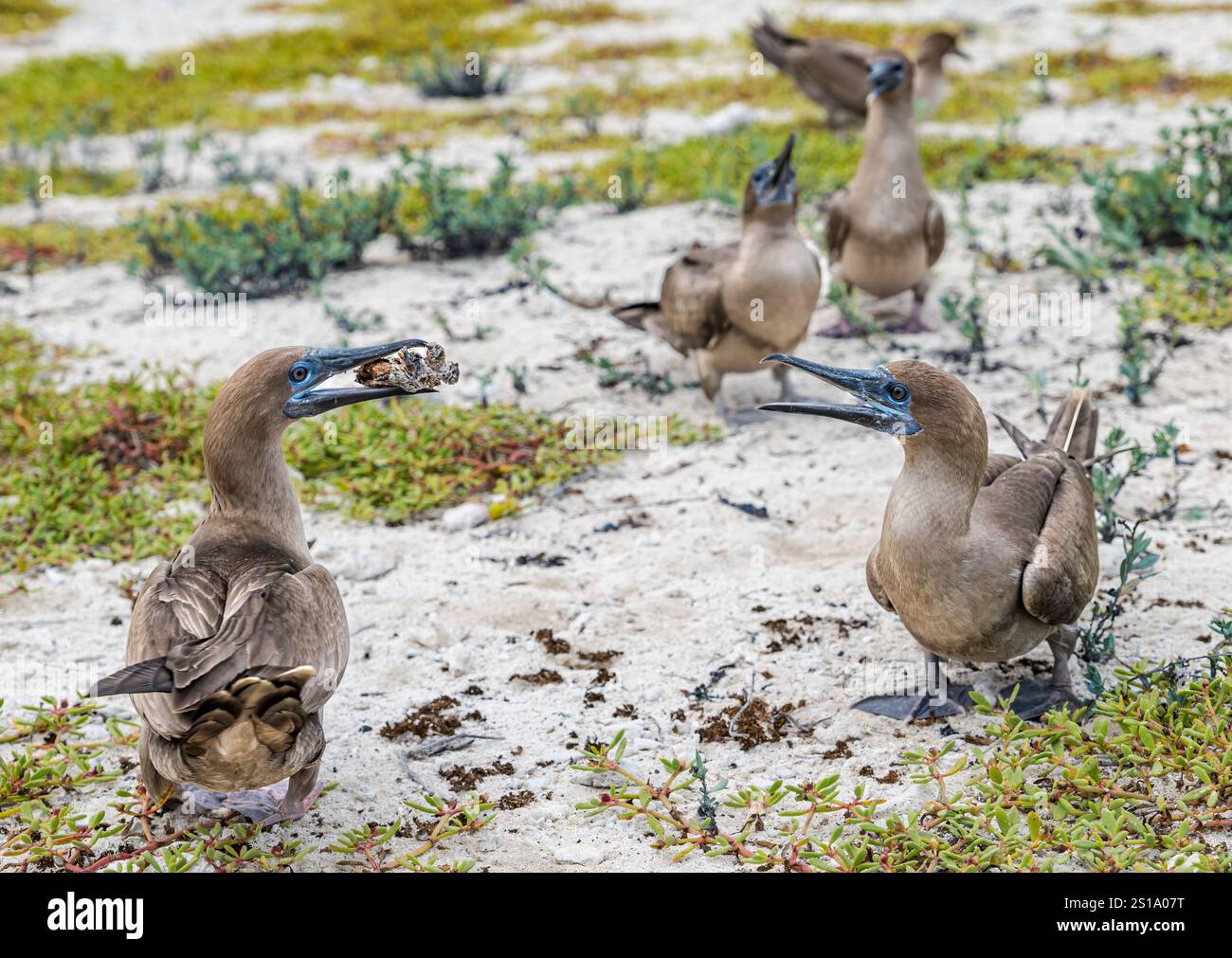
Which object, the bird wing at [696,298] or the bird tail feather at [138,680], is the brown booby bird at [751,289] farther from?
the bird tail feather at [138,680]

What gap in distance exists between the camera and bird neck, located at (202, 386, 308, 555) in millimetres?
4223

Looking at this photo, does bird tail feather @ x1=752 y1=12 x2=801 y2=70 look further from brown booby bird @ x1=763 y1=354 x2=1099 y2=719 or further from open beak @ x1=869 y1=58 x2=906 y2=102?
brown booby bird @ x1=763 y1=354 x2=1099 y2=719

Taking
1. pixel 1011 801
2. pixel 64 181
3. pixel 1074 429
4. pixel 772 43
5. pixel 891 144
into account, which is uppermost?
pixel 772 43

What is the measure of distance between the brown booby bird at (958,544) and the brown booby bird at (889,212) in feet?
11.0

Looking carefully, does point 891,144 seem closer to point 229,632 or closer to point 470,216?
point 470,216

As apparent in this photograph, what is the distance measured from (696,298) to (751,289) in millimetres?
327

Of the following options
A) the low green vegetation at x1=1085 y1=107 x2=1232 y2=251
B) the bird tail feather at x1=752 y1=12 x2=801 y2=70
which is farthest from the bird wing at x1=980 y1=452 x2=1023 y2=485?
the bird tail feather at x1=752 y1=12 x2=801 y2=70

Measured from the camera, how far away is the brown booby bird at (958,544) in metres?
4.12

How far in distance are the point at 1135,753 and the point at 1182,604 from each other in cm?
110

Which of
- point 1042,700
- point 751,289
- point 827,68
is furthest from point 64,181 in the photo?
point 1042,700

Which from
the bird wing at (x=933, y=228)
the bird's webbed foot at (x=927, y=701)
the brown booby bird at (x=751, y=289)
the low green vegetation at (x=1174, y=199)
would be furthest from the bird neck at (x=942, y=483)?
the low green vegetation at (x=1174, y=199)

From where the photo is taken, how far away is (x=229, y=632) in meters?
3.64

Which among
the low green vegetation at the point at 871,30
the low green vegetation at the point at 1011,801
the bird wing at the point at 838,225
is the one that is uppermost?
the low green vegetation at the point at 871,30

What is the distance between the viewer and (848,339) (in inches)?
306
